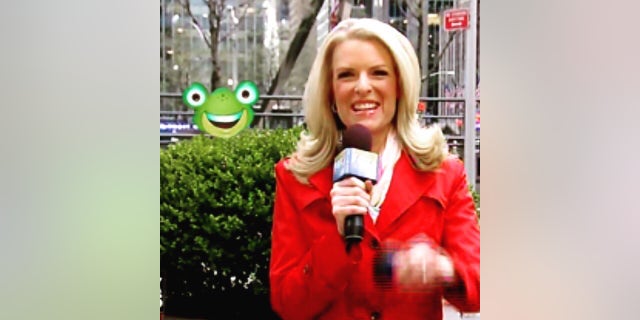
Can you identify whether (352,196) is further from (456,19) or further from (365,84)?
(456,19)

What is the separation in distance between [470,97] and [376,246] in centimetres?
56

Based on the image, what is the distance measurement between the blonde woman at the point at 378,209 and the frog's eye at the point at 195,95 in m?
0.34

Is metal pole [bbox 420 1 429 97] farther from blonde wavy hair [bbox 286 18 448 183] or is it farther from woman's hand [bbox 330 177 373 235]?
woman's hand [bbox 330 177 373 235]

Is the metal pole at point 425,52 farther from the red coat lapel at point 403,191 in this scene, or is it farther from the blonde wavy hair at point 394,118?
the red coat lapel at point 403,191

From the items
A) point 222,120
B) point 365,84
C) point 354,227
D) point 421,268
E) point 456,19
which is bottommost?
point 421,268

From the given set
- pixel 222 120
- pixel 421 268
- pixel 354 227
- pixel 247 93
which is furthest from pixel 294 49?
pixel 421 268

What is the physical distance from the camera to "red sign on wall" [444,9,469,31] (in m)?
2.04

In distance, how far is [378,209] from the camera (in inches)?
77.1

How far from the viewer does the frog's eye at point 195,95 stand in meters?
2.10

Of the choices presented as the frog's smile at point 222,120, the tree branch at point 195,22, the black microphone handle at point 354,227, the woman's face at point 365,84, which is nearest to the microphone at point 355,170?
the black microphone handle at point 354,227

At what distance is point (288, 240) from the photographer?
6.68 ft
